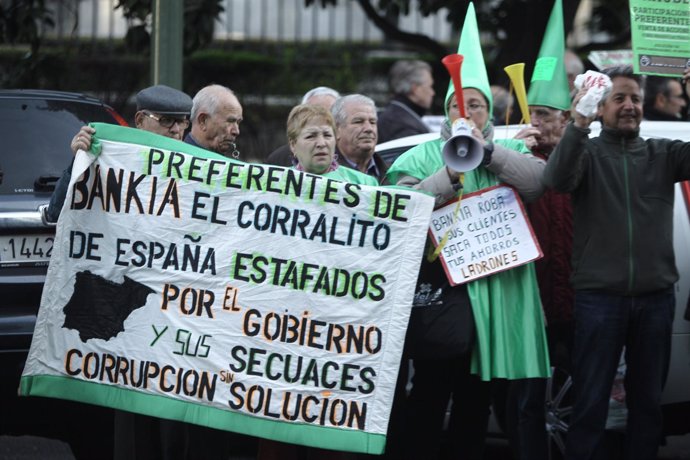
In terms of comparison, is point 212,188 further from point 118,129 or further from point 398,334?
point 398,334

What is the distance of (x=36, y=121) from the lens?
7.30m

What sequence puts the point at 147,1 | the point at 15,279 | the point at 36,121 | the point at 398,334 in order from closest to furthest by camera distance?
the point at 398,334 → the point at 15,279 → the point at 36,121 → the point at 147,1

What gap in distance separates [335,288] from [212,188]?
680 millimetres

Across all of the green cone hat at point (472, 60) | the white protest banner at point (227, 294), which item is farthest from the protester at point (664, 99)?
the white protest banner at point (227, 294)

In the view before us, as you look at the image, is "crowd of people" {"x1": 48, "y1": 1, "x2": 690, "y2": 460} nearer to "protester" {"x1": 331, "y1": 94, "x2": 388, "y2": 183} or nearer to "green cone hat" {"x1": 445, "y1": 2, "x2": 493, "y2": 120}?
"green cone hat" {"x1": 445, "y1": 2, "x2": 493, "y2": 120}

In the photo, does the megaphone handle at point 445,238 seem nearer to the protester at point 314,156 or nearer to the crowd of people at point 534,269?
the crowd of people at point 534,269

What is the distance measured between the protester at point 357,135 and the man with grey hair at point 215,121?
25.7 inches

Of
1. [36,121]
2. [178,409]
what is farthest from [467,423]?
[36,121]

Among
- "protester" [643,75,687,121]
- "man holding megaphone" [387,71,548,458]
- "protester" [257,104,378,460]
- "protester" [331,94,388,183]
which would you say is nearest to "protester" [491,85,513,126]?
"protester" [643,75,687,121]

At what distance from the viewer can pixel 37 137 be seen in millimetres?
7242

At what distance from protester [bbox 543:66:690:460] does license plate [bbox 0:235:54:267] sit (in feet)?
7.62

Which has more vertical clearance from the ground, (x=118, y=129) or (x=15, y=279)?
(x=118, y=129)

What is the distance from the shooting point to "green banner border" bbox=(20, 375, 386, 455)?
19.9 ft

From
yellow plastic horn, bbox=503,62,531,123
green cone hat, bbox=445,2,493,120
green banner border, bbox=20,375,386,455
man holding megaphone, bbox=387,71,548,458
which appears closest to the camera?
green banner border, bbox=20,375,386,455
